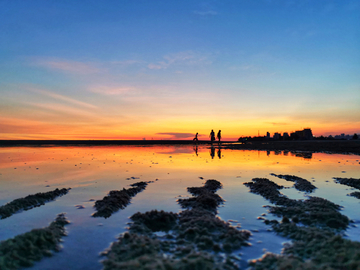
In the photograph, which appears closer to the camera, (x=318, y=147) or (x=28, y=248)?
(x=28, y=248)

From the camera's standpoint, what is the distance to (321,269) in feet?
12.6

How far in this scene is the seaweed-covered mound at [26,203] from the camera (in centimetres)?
713

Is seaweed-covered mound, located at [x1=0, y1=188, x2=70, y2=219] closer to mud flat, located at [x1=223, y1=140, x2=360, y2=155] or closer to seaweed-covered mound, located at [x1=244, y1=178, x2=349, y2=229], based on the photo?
seaweed-covered mound, located at [x1=244, y1=178, x2=349, y2=229]

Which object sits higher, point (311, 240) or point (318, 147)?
point (318, 147)

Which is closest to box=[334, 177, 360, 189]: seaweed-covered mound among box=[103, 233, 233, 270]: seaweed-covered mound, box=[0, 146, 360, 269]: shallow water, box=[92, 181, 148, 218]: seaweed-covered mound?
box=[0, 146, 360, 269]: shallow water

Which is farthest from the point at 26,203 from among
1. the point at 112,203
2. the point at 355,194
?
the point at 355,194

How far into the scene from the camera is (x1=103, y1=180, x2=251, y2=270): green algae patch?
4.13 metres

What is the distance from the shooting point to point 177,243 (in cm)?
516

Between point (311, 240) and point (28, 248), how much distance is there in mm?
6189

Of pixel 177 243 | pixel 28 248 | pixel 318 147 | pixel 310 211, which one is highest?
pixel 318 147

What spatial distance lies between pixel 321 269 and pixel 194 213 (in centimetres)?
358

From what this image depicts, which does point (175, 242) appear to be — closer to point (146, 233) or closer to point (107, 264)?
point (146, 233)

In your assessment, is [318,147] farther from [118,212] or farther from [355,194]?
[118,212]

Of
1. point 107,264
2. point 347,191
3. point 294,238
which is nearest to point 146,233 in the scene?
point 107,264
